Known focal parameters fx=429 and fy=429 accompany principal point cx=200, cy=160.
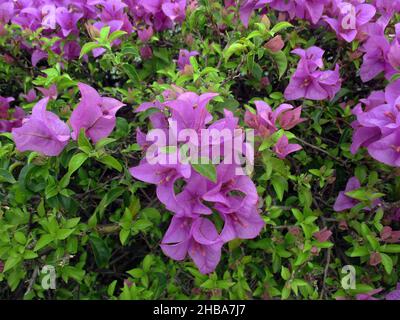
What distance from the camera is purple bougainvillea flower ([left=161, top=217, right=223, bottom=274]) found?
0.87m

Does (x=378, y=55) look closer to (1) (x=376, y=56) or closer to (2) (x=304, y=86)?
(1) (x=376, y=56)

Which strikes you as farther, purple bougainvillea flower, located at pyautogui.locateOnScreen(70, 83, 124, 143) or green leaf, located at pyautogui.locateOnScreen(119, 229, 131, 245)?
green leaf, located at pyautogui.locateOnScreen(119, 229, 131, 245)

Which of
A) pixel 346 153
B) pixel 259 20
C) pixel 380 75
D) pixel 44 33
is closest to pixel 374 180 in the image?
pixel 346 153

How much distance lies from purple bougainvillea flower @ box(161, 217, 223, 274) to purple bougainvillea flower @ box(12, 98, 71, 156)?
0.94 ft

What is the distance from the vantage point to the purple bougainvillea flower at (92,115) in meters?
0.87

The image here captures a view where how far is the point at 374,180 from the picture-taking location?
1.10 m

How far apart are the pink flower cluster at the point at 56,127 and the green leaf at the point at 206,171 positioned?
24 centimetres

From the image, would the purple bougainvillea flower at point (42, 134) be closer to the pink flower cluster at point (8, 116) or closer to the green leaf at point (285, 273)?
the pink flower cluster at point (8, 116)

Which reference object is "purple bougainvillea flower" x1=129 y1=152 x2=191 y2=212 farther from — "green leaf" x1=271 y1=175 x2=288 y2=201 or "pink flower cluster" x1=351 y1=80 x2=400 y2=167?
"pink flower cluster" x1=351 y1=80 x2=400 y2=167

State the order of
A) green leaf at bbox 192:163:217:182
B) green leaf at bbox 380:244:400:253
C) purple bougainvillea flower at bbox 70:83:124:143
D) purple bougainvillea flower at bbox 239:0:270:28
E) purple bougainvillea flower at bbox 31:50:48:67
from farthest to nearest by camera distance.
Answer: purple bougainvillea flower at bbox 31:50:48:67 < purple bougainvillea flower at bbox 239:0:270:28 < green leaf at bbox 380:244:400:253 < purple bougainvillea flower at bbox 70:83:124:143 < green leaf at bbox 192:163:217:182

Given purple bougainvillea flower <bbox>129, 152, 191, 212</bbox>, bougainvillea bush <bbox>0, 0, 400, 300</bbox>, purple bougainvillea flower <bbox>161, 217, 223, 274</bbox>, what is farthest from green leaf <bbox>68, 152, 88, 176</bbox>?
purple bougainvillea flower <bbox>161, 217, 223, 274</bbox>

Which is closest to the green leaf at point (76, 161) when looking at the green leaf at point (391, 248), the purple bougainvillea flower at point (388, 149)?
the purple bougainvillea flower at point (388, 149)

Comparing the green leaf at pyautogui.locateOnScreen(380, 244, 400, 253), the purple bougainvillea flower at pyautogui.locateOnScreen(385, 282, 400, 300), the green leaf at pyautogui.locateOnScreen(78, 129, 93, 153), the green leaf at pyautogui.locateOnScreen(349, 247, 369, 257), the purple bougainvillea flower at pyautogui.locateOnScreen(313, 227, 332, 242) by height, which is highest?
the green leaf at pyautogui.locateOnScreen(78, 129, 93, 153)
